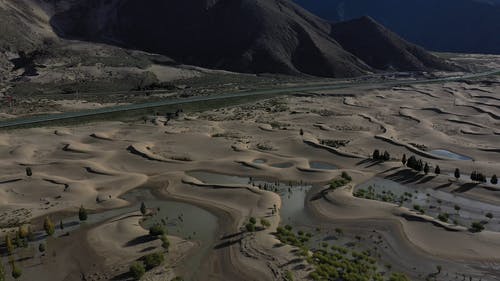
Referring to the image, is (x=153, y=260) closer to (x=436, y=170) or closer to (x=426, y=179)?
(x=426, y=179)

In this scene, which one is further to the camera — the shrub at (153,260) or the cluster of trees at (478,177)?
the cluster of trees at (478,177)

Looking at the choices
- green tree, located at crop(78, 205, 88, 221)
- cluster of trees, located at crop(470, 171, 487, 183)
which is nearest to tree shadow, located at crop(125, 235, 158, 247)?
green tree, located at crop(78, 205, 88, 221)

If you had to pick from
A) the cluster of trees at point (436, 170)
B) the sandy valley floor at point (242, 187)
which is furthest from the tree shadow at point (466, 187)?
the cluster of trees at point (436, 170)

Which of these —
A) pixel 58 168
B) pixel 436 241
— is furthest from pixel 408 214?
pixel 58 168

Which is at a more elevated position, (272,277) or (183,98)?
(183,98)

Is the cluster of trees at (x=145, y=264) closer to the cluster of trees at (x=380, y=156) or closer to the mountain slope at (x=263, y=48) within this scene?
the cluster of trees at (x=380, y=156)

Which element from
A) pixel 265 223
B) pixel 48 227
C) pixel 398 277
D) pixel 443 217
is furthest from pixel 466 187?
pixel 48 227

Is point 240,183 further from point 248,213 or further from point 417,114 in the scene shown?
point 417,114
